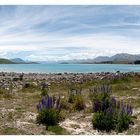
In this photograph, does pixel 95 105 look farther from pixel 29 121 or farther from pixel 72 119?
pixel 29 121

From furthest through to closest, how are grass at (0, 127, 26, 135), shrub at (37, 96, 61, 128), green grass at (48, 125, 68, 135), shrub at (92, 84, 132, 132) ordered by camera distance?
shrub at (37, 96, 61, 128), shrub at (92, 84, 132, 132), green grass at (48, 125, 68, 135), grass at (0, 127, 26, 135)

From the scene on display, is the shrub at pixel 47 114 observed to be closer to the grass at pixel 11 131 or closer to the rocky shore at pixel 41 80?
the grass at pixel 11 131

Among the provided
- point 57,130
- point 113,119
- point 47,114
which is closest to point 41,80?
point 47,114

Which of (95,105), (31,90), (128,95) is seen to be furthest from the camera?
(31,90)

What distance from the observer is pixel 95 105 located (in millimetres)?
14562

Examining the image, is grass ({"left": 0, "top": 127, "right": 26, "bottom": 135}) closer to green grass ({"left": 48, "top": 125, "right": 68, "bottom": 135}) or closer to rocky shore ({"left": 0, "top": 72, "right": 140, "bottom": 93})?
green grass ({"left": 48, "top": 125, "right": 68, "bottom": 135})

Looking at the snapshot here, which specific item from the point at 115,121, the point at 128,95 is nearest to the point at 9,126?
the point at 115,121

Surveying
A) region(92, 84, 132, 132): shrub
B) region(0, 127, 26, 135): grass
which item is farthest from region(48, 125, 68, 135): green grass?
region(92, 84, 132, 132): shrub

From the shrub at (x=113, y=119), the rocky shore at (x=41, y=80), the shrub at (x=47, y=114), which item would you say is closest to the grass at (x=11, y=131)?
the shrub at (x=47, y=114)

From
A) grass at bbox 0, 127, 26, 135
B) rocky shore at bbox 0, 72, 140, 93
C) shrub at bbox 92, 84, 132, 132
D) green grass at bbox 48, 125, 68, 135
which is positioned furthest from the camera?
A: rocky shore at bbox 0, 72, 140, 93

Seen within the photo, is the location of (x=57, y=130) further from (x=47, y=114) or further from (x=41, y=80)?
(x=41, y=80)

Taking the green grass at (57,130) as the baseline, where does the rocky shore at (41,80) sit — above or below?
above

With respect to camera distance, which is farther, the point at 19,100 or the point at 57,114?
the point at 19,100
